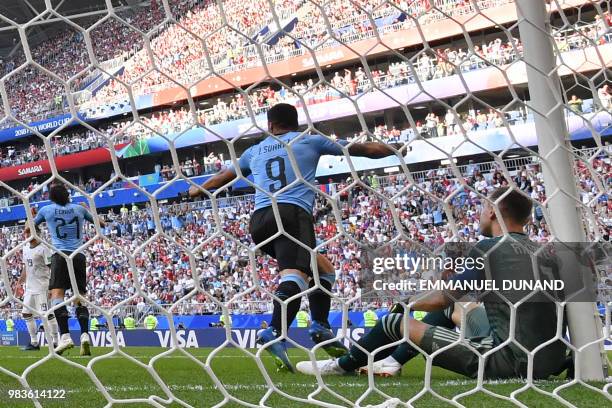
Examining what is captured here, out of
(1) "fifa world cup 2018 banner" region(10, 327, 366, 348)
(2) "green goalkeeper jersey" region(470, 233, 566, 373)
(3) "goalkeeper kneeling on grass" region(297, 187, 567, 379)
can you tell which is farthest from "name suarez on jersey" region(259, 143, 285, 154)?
(1) "fifa world cup 2018 banner" region(10, 327, 366, 348)

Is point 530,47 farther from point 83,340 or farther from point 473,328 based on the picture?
point 83,340

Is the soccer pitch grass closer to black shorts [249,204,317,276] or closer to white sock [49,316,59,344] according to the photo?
black shorts [249,204,317,276]

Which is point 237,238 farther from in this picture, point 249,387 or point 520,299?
point 520,299

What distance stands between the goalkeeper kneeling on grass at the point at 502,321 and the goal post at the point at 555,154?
96 millimetres

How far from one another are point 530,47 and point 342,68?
7.86 m

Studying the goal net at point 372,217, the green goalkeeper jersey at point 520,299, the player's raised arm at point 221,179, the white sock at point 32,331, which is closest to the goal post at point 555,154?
the goal net at point 372,217

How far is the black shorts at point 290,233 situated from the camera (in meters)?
2.85

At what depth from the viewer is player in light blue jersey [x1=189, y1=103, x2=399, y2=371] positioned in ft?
9.24

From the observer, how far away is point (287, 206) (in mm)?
2906

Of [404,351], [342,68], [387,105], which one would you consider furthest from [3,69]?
[404,351]

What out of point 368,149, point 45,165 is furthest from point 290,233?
point 45,165

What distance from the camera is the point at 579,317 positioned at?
8.15 ft

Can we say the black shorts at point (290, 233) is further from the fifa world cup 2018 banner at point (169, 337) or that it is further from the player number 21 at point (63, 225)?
the fifa world cup 2018 banner at point (169, 337)

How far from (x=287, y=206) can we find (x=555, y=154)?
1.03 m
